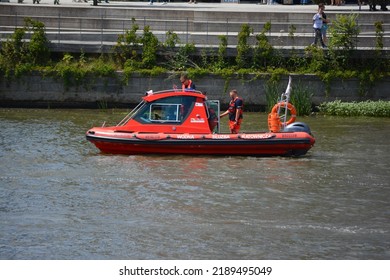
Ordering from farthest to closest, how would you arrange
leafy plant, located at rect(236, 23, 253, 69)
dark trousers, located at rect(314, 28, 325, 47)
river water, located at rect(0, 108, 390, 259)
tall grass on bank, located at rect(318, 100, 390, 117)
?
dark trousers, located at rect(314, 28, 325, 47)
leafy plant, located at rect(236, 23, 253, 69)
tall grass on bank, located at rect(318, 100, 390, 117)
river water, located at rect(0, 108, 390, 259)

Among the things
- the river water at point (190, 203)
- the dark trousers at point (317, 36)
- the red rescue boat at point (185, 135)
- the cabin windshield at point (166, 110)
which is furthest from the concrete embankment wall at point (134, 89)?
the cabin windshield at point (166, 110)

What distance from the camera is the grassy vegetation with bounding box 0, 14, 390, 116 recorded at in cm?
3309

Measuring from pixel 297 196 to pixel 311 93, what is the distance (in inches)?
513

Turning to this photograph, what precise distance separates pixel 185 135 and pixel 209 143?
0.59 m

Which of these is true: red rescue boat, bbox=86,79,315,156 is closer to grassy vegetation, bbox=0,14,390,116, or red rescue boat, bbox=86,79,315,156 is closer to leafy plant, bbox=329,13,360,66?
grassy vegetation, bbox=0,14,390,116

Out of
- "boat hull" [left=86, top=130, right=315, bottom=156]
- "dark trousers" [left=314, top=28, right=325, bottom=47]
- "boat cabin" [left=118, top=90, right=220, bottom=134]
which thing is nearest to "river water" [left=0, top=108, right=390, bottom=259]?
"boat hull" [left=86, top=130, right=315, bottom=156]

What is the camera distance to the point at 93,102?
110 ft

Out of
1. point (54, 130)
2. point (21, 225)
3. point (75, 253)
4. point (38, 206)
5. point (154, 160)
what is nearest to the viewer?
point (75, 253)

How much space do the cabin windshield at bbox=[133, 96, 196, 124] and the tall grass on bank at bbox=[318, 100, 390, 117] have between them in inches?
371

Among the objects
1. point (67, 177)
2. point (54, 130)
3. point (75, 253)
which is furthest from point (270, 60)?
point (75, 253)

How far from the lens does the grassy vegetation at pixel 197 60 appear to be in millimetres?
33094

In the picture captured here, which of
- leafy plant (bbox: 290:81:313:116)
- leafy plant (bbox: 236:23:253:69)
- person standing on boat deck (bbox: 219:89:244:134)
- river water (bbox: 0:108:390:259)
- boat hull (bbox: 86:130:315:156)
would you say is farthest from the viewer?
leafy plant (bbox: 236:23:253:69)

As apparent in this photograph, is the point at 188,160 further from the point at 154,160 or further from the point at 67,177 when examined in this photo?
the point at 67,177

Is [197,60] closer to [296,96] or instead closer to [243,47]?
[243,47]
